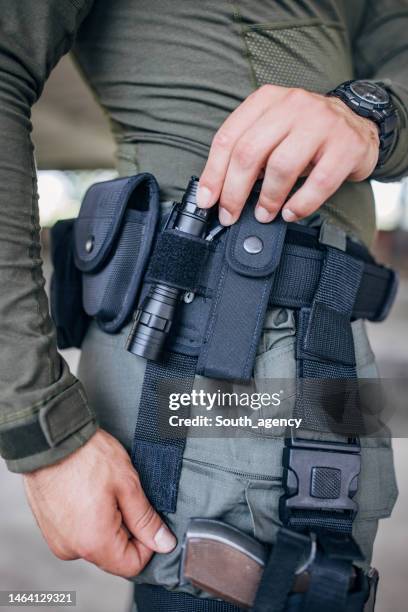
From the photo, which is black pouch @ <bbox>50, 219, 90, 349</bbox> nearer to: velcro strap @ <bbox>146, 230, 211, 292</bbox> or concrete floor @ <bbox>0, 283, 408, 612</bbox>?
velcro strap @ <bbox>146, 230, 211, 292</bbox>

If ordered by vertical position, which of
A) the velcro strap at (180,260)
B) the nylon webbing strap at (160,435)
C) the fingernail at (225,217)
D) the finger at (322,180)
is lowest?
the nylon webbing strap at (160,435)

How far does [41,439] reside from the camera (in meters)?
0.74

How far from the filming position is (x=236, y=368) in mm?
782

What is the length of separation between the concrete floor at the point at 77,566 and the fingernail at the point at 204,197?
1522 millimetres

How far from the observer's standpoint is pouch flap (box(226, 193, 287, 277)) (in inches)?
30.9

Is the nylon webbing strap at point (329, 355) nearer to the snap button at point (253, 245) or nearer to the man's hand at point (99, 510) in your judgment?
the snap button at point (253, 245)

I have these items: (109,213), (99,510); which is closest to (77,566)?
(99,510)

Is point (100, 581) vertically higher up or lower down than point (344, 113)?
lower down

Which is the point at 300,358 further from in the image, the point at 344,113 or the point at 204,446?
the point at 344,113

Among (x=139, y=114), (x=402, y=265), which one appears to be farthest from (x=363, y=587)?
(x=402, y=265)

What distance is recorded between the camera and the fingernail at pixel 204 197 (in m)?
0.78

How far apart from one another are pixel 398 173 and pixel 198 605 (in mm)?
776

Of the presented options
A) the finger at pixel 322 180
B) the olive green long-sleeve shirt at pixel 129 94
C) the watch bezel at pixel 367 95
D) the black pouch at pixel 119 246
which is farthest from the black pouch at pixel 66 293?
the watch bezel at pixel 367 95

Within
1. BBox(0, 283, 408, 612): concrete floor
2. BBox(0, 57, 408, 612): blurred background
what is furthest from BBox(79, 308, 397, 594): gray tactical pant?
BBox(0, 283, 408, 612): concrete floor
